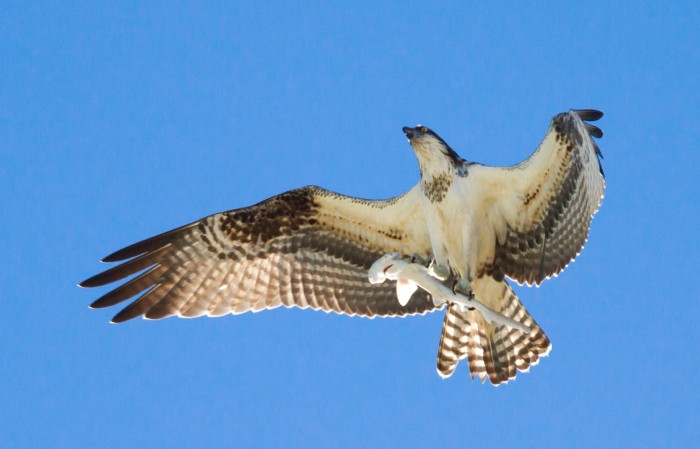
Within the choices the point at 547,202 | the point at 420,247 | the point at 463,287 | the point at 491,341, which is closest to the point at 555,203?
the point at 547,202

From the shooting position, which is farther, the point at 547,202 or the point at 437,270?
the point at 547,202

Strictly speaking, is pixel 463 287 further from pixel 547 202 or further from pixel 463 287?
pixel 547 202

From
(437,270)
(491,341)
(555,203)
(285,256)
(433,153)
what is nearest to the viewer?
(433,153)

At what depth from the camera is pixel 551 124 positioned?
10719 millimetres

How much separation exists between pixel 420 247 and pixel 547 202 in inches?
55.7

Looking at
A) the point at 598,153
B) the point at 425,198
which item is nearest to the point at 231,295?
the point at 425,198

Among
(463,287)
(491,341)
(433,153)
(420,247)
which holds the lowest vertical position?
(491,341)

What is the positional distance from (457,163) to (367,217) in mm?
1356

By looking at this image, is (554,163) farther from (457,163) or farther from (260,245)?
(260,245)

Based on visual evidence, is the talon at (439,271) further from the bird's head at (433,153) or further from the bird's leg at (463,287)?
the bird's head at (433,153)

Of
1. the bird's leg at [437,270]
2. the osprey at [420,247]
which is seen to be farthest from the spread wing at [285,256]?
the bird's leg at [437,270]

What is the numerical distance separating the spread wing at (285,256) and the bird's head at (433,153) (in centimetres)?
58

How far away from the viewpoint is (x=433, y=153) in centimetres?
1089

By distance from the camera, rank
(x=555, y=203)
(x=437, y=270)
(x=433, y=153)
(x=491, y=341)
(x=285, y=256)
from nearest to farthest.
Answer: (x=433, y=153)
(x=437, y=270)
(x=555, y=203)
(x=491, y=341)
(x=285, y=256)
